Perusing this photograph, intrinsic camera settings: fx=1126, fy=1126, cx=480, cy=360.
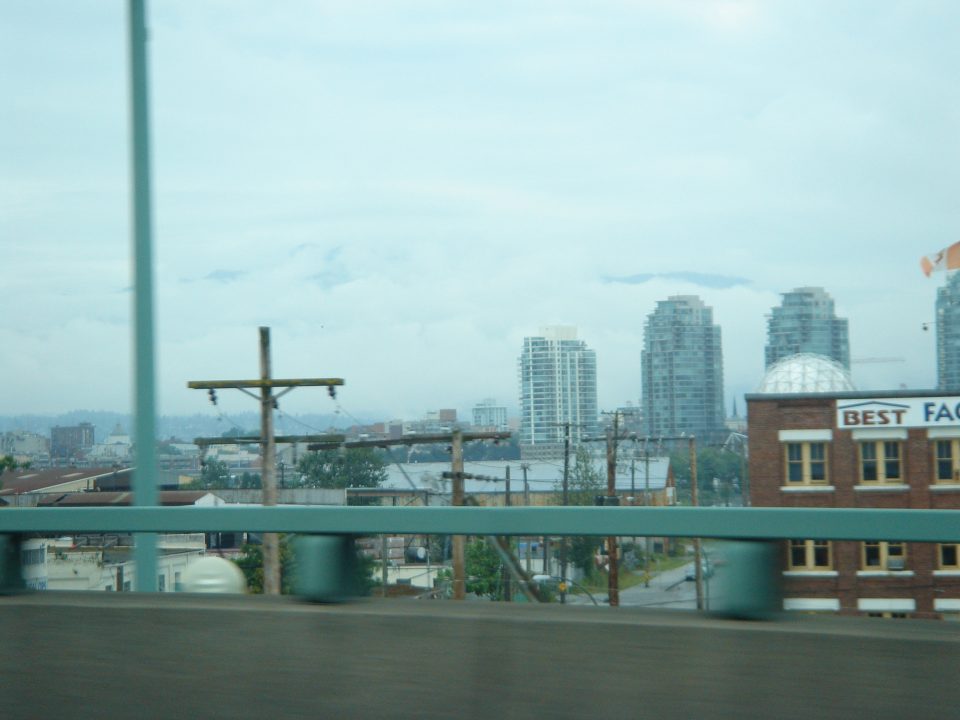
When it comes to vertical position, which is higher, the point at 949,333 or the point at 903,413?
the point at 949,333

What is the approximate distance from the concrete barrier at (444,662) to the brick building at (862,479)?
14 centimetres

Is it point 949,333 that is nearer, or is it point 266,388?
point 266,388

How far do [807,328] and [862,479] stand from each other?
12.6 feet

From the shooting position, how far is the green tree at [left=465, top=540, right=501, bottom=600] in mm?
4133

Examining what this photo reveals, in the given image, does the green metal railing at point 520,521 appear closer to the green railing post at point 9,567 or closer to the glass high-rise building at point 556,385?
the green railing post at point 9,567

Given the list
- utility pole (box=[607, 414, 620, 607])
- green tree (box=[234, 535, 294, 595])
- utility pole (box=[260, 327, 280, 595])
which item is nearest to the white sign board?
utility pole (box=[607, 414, 620, 607])

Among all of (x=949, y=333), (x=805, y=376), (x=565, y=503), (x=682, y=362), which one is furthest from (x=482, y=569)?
(x=949, y=333)

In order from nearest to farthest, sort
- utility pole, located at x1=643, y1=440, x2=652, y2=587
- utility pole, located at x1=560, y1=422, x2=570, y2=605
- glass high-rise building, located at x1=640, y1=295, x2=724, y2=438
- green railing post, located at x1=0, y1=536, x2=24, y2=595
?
utility pole, located at x1=643, y1=440, x2=652, y2=587
utility pole, located at x1=560, y1=422, x2=570, y2=605
green railing post, located at x1=0, y1=536, x2=24, y2=595
glass high-rise building, located at x1=640, y1=295, x2=724, y2=438

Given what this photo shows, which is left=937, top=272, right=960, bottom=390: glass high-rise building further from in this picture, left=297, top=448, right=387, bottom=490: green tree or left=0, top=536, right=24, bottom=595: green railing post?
left=0, top=536, right=24, bottom=595: green railing post

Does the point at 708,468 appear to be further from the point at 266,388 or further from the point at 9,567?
the point at 266,388

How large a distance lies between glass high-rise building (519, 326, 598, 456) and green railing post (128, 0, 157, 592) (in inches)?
116

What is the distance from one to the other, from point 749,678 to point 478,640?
0.97 metres

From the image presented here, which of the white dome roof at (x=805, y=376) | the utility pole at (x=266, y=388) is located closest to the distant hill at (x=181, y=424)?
the utility pole at (x=266, y=388)

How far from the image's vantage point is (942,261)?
9.61 m
